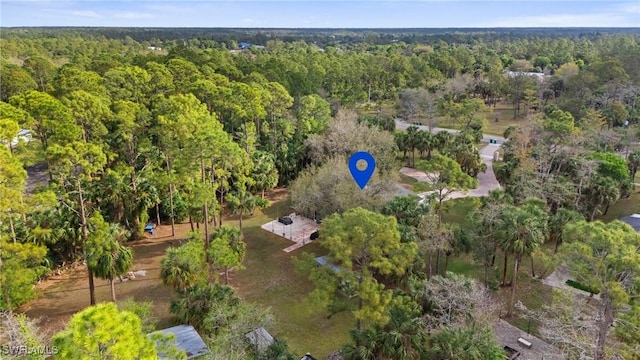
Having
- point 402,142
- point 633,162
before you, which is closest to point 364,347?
point 633,162

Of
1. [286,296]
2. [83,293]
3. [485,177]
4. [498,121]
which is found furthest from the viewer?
[498,121]

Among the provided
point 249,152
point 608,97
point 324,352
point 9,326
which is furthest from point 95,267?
point 608,97

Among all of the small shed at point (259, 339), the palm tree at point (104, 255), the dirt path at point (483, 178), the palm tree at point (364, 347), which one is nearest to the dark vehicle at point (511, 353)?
the palm tree at point (364, 347)

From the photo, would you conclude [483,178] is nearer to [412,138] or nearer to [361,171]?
[412,138]

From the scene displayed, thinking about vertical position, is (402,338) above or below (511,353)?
above

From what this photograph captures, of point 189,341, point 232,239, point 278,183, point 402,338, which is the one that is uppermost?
point 232,239

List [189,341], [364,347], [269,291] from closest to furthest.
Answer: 1. [364,347]
2. [189,341]
3. [269,291]

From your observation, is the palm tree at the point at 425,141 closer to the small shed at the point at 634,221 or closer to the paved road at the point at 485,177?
the paved road at the point at 485,177

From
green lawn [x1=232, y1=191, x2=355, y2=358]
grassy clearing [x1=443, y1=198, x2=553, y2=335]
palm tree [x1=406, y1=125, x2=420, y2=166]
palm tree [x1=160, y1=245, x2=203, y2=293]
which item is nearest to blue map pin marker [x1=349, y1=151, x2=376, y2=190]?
green lawn [x1=232, y1=191, x2=355, y2=358]
